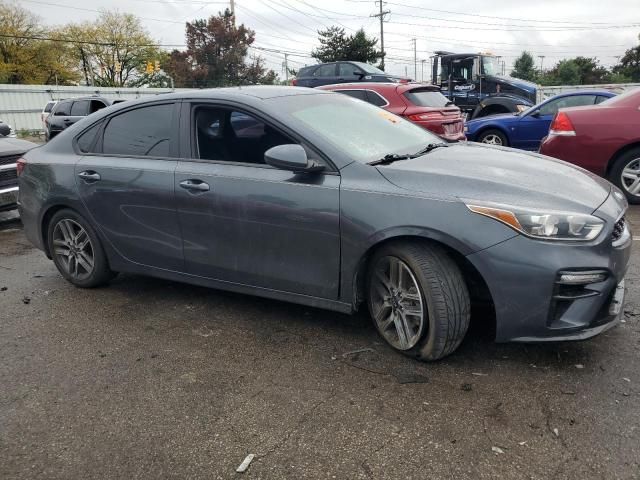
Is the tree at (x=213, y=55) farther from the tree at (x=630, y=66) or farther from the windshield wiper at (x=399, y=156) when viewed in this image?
the windshield wiper at (x=399, y=156)

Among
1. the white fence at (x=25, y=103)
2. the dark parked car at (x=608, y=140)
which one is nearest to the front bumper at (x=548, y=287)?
the dark parked car at (x=608, y=140)

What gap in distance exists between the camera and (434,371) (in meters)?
3.08

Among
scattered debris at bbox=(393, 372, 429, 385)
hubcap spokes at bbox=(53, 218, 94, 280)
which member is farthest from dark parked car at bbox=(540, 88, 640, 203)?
hubcap spokes at bbox=(53, 218, 94, 280)

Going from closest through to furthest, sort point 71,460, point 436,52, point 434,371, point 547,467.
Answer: point 547,467 → point 71,460 → point 434,371 → point 436,52

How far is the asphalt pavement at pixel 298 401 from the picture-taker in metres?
2.39

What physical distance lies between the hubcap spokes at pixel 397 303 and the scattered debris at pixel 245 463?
1139 mm

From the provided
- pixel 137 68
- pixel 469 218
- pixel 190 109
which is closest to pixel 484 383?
pixel 469 218

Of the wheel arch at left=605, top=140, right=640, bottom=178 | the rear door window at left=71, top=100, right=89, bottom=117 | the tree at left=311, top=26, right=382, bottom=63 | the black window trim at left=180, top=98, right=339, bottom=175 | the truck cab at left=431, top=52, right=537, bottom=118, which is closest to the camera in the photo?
the black window trim at left=180, top=98, right=339, bottom=175

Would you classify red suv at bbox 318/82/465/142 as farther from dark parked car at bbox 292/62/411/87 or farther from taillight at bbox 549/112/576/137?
dark parked car at bbox 292/62/411/87

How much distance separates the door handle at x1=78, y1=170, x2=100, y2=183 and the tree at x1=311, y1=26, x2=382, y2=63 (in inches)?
1690

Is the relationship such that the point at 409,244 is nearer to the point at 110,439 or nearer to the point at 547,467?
the point at 547,467

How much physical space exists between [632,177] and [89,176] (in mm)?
6248

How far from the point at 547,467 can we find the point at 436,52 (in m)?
17.0

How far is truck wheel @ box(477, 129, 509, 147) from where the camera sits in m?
10.9
